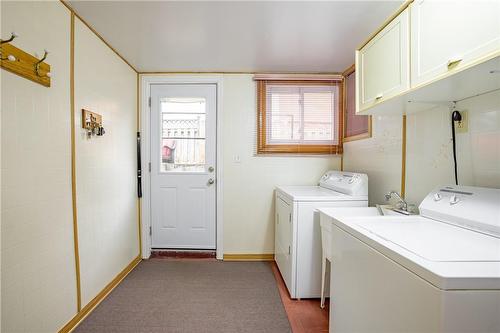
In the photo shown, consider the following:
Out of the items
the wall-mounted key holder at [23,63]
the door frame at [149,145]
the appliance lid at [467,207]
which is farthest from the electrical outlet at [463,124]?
the wall-mounted key holder at [23,63]

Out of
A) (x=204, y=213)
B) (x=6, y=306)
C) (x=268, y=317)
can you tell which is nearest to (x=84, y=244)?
(x=6, y=306)

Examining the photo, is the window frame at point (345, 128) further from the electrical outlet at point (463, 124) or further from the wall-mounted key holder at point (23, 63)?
the wall-mounted key holder at point (23, 63)

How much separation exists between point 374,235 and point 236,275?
5.90 ft

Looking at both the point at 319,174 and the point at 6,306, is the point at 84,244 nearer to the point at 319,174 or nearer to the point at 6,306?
the point at 6,306

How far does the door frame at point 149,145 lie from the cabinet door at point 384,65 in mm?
1600

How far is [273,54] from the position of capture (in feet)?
7.41

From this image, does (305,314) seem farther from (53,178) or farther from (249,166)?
(53,178)

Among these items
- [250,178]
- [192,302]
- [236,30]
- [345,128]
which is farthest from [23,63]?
[345,128]

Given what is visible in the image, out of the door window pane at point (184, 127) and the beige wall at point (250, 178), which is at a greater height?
the door window pane at point (184, 127)

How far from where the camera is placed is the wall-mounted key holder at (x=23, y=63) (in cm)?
111

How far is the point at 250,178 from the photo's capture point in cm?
277

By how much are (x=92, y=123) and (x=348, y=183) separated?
217cm

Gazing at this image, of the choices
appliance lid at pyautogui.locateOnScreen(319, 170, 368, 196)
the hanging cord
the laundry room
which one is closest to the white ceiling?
the laundry room

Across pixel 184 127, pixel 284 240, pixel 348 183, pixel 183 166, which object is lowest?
pixel 284 240
